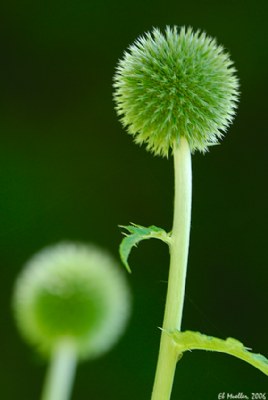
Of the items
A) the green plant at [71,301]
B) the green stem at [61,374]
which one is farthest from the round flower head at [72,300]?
the green stem at [61,374]

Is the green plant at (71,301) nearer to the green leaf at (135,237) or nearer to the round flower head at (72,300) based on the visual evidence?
the round flower head at (72,300)

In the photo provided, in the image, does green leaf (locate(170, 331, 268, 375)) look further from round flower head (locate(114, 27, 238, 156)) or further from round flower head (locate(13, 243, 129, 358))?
round flower head (locate(13, 243, 129, 358))

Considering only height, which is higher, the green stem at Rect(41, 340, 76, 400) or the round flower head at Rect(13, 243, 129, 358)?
the round flower head at Rect(13, 243, 129, 358)

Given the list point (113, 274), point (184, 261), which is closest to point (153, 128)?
point (184, 261)

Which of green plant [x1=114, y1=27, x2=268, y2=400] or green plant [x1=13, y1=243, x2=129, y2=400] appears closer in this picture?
green plant [x1=114, y1=27, x2=268, y2=400]

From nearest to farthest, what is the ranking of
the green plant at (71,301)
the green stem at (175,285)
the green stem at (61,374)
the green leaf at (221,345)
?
the green leaf at (221,345) < the green stem at (175,285) < the green stem at (61,374) < the green plant at (71,301)

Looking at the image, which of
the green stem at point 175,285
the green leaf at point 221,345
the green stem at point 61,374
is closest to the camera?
the green leaf at point 221,345

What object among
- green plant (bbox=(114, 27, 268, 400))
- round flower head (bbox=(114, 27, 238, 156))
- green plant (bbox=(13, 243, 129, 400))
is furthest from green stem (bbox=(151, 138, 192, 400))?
green plant (bbox=(13, 243, 129, 400))
